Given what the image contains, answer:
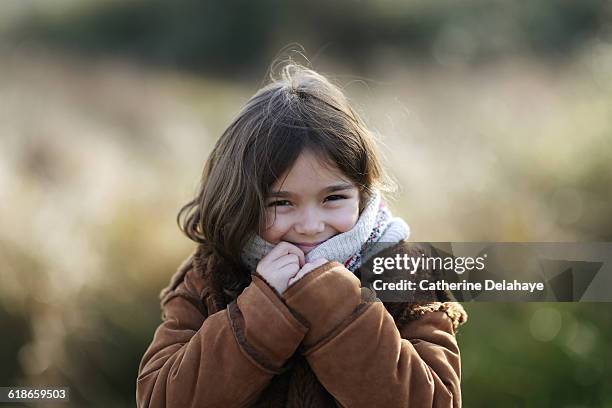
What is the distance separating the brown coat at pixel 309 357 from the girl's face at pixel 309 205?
0.11 m

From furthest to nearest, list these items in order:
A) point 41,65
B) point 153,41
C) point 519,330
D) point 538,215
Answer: point 153,41, point 41,65, point 538,215, point 519,330

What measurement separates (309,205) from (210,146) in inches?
113

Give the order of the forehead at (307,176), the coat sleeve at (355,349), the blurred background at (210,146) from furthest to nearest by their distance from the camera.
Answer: the blurred background at (210,146), the forehead at (307,176), the coat sleeve at (355,349)

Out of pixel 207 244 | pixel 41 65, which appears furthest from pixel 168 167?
pixel 207 244

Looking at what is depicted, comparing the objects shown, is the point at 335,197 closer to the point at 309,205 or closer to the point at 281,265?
the point at 309,205

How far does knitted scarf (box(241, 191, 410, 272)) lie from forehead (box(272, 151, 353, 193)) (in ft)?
0.42

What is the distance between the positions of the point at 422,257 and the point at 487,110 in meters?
2.67

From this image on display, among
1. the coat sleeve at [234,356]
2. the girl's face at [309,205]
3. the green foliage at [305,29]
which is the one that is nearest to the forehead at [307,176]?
the girl's face at [309,205]

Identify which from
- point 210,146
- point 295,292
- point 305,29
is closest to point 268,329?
point 295,292

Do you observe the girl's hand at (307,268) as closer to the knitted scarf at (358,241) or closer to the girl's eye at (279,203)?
the knitted scarf at (358,241)

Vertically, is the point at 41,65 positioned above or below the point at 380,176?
above

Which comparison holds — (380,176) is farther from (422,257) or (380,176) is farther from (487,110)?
(487,110)

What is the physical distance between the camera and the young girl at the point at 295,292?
1637mm

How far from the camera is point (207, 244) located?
6.51 feet
